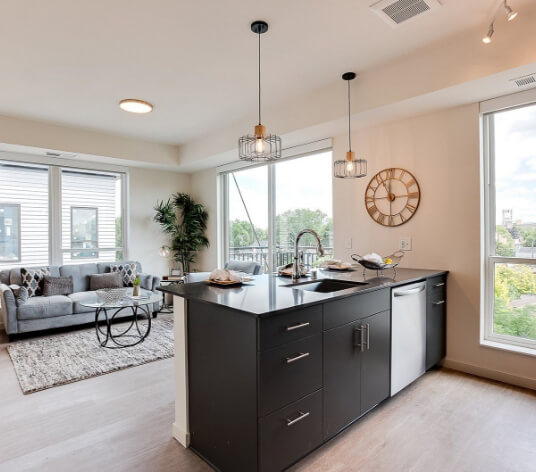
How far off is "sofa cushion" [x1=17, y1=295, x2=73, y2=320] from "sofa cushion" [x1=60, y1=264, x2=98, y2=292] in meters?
0.51

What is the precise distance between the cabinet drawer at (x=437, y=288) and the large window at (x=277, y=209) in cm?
145

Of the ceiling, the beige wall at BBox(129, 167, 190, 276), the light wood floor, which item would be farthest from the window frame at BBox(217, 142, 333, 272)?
the light wood floor

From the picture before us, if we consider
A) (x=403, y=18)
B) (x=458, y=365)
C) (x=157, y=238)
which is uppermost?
(x=403, y=18)

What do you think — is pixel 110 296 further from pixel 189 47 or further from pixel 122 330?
pixel 189 47

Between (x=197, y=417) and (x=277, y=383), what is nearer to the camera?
(x=277, y=383)

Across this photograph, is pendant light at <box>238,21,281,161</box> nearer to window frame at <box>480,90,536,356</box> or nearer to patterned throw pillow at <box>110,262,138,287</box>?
window frame at <box>480,90,536,356</box>

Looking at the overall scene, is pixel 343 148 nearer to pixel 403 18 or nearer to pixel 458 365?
pixel 403 18

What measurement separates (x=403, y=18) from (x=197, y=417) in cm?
286

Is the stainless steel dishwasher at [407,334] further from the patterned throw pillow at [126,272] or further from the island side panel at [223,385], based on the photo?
the patterned throw pillow at [126,272]

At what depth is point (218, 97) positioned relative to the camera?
3.77 meters

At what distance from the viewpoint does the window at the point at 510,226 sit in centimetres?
290

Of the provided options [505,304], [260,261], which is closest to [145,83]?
[260,261]

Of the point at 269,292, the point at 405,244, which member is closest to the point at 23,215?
the point at 269,292

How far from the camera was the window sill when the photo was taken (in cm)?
280
